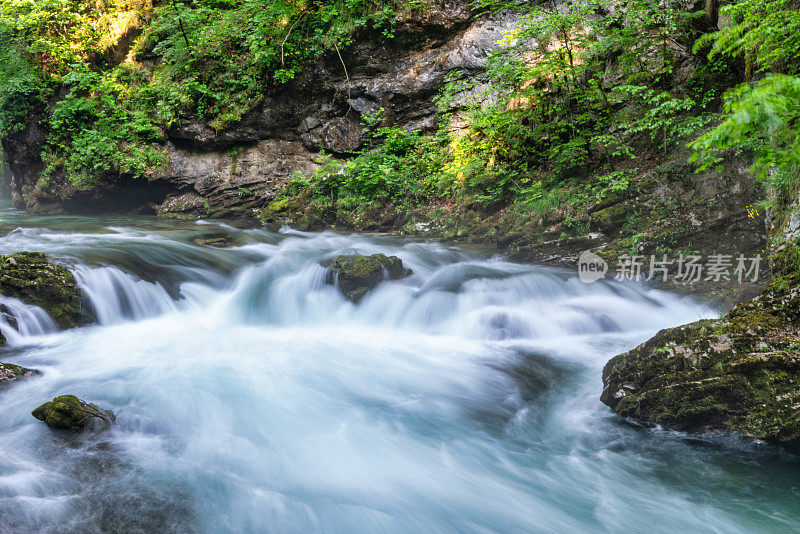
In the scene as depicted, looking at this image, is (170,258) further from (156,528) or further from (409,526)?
(409,526)

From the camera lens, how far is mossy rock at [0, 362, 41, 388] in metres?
4.36

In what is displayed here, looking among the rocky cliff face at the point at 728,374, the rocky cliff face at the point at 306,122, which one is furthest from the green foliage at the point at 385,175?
the rocky cliff face at the point at 728,374

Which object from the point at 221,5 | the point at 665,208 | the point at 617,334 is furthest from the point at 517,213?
Answer: the point at 221,5

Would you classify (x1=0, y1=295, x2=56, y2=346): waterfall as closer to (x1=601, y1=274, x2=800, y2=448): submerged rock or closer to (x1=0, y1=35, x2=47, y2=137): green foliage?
(x1=601, y1=274, x2=800, y2=448): submerged rock

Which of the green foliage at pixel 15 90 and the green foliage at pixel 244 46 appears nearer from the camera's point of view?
the green foliage at pixel 244 46

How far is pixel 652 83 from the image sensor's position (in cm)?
809

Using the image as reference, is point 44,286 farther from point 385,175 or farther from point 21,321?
point 385,175

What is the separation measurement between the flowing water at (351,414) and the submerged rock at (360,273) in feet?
0.75

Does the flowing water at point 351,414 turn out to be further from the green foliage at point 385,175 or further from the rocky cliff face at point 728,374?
the green foliage at point 385,175

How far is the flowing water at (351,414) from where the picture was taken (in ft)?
10.3

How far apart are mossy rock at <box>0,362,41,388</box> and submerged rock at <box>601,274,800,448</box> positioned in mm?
5732

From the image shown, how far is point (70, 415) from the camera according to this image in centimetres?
362

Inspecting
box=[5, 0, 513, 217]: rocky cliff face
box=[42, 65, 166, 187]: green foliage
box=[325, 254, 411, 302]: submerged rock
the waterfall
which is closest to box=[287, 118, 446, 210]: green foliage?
box=[5, 0, 513, 217]: rocky cliff face

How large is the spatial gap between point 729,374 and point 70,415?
5196mm
